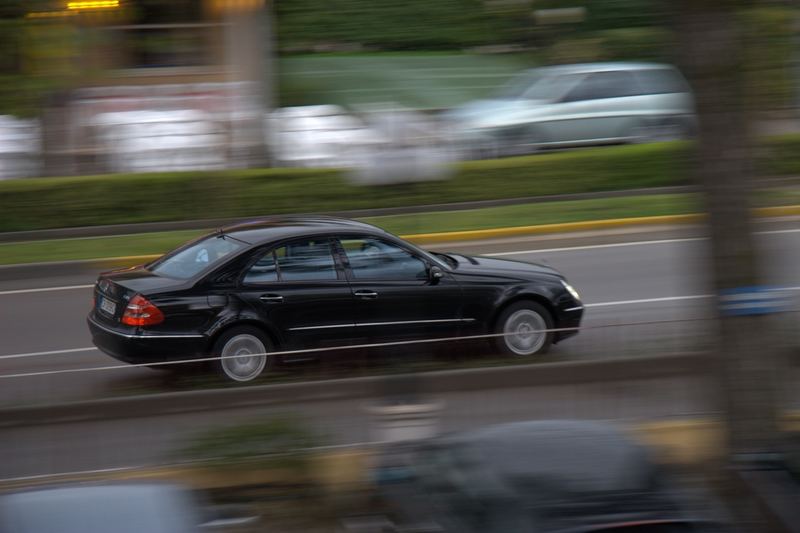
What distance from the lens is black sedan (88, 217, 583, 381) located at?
9461 millimetres

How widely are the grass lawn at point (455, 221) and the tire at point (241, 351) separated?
6.78m

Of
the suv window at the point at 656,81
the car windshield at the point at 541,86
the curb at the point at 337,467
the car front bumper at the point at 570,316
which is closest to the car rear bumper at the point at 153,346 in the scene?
the curb at the point at 337,467

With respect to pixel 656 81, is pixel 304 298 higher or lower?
lower

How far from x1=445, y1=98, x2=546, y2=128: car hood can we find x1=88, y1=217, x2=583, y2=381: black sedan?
10.5 meters

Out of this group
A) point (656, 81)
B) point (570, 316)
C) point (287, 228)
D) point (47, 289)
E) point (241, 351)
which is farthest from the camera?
point (656, 81)

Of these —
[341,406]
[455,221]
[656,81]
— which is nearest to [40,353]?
[341,406]

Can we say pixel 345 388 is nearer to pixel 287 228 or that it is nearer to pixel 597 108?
pixel 287 228

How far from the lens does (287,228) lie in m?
10.1

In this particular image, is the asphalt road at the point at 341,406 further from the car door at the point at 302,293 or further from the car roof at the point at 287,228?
the car roof at the point at 287,228

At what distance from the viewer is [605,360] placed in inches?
310

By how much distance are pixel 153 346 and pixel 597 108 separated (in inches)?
534

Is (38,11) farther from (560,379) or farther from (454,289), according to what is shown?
(454,289)

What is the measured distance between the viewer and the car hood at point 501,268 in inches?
408

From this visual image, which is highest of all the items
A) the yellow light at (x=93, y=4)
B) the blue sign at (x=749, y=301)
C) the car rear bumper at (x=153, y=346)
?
the yellow light at (x=93, y=4)
